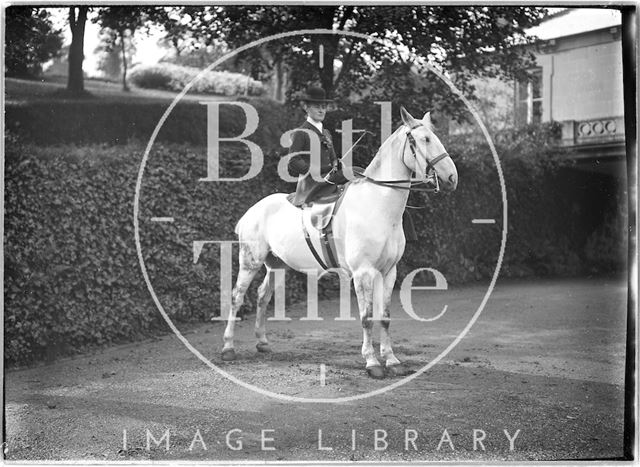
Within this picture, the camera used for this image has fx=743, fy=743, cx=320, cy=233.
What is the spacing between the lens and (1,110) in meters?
5.36

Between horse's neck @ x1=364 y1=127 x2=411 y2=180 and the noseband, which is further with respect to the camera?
horse's neck @ x1=364 y1=127 x2=411 y2=180

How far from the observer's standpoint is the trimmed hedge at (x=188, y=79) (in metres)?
5.64

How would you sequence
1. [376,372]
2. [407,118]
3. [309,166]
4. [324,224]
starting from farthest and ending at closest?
1. [324,224]
2. [309,166]
3. [407,118]
4. [376,372]

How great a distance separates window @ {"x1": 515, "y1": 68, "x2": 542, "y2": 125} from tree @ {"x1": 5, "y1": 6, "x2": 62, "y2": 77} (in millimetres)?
3625

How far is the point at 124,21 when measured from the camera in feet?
18.3

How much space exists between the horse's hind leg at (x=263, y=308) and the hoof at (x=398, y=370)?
92 centimetres

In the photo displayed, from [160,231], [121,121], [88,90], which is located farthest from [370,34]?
[160,231]

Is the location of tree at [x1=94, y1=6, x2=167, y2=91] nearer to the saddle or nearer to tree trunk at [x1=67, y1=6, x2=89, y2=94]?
tree trunk at [x1=67, y1=6, x2=89, y2=94]

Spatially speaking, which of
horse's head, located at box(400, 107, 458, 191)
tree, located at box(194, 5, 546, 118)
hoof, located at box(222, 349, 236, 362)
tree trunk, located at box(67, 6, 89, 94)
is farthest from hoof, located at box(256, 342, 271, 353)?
tree trunk, located at box(67, 6, 89, 94)

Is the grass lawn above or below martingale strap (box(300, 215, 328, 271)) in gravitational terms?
above

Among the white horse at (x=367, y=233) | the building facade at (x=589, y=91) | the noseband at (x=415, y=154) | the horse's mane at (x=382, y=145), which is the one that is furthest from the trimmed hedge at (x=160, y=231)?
the horse's mane at (x=382, y=145)

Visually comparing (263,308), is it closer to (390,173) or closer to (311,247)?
(311,247)

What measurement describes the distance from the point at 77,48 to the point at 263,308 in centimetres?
239

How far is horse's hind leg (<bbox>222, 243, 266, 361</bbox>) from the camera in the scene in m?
5.59
